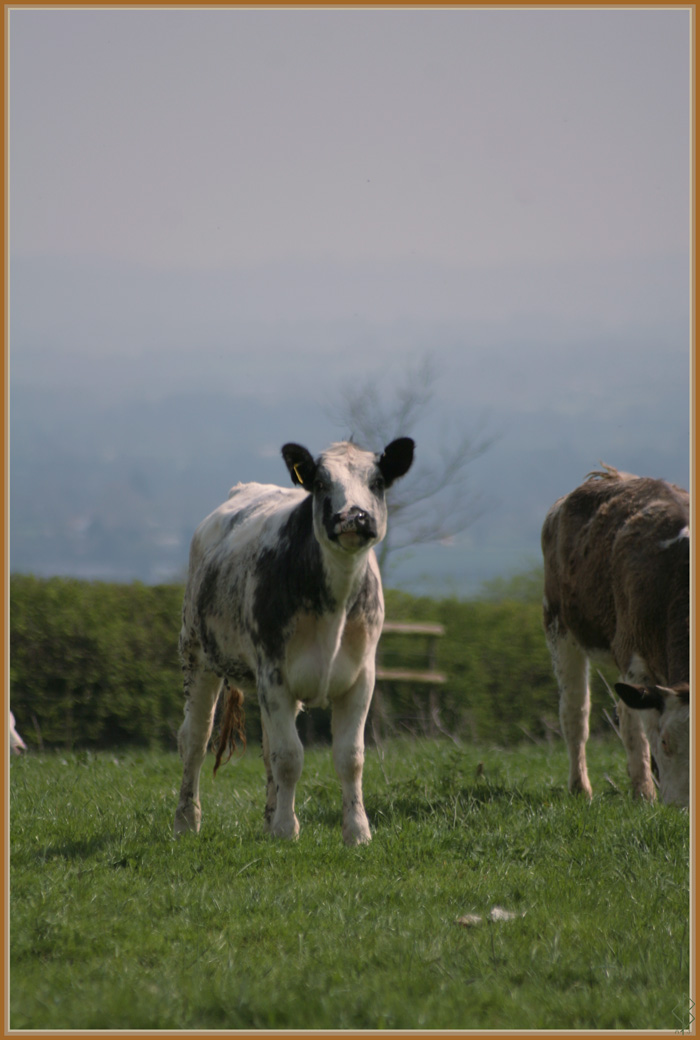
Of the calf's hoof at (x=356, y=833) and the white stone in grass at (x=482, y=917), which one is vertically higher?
the white stone in grass at (x=482, y=917)

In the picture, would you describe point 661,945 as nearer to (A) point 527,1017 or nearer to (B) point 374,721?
(A) point 527,1017

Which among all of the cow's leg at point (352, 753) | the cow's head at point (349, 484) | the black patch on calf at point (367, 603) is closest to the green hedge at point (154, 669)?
the cow's leg at point (352, 753)

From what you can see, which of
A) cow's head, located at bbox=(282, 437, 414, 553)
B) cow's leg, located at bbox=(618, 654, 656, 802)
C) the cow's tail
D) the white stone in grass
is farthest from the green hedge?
the white stone in grass

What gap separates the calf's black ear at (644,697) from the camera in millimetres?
6934

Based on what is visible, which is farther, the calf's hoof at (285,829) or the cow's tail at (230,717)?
the cow's tail at (230,717)

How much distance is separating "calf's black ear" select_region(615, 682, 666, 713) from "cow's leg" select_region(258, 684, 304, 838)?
2172 millimetres

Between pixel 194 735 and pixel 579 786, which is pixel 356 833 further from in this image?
pixel 579 786

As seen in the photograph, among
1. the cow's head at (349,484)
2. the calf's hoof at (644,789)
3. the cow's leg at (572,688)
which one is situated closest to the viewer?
the cow's head at (349,484)

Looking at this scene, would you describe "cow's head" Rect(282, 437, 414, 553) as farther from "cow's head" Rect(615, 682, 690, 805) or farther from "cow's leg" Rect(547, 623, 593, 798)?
A: "cow's leg" Rect(547, 623, 593, 798)

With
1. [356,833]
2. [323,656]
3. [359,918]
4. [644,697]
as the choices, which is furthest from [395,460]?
[359,918]

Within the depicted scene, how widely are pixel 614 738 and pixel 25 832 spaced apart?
9838 millimetres

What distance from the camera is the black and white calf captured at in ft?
22.1

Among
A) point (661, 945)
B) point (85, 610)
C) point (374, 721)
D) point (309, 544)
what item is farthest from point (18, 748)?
point (661, 945)

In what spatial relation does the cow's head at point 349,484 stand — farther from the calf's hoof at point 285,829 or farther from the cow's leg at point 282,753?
the calf's hoof at point 285,829
